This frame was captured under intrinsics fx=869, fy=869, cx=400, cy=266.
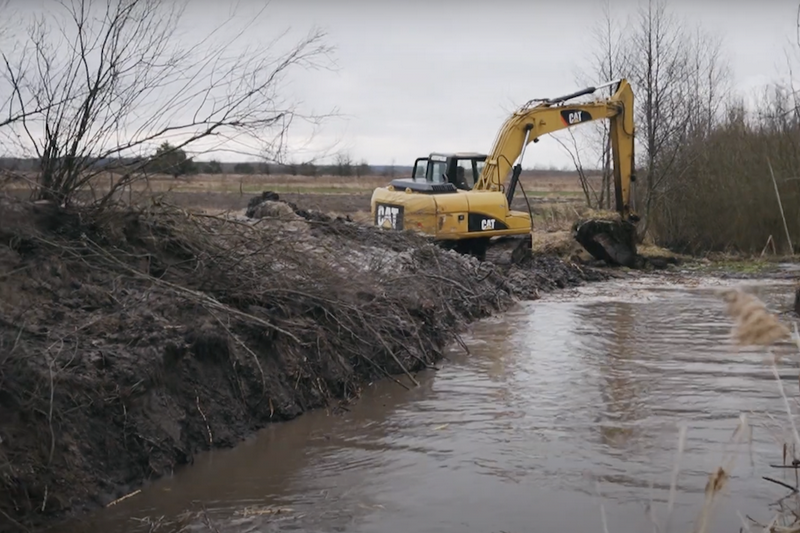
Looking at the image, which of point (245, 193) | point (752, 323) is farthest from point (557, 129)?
point (245, 193)

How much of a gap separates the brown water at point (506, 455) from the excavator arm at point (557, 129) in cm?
756

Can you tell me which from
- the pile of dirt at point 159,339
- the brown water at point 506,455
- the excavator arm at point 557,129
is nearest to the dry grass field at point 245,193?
the pile of dirt at point 159,339

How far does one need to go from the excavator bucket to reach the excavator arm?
1.80 ft

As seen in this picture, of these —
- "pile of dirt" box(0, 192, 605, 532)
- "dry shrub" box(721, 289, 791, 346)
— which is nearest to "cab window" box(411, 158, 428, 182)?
"pile of dirt" box(0, 192, 605, 532)

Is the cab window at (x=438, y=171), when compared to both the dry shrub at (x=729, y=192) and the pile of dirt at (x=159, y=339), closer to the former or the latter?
the pile of dirt at (x=159, y=339)

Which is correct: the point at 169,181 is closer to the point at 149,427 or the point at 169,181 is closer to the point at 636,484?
the point at 149,427

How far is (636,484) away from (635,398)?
245 cm

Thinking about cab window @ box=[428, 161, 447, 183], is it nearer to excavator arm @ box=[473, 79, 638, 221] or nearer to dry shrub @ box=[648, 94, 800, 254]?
excavator arm @ box=[473, 79, 638, 221]

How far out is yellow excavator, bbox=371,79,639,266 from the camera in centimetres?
1639

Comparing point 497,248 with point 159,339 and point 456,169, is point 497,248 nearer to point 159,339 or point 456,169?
point 456,169

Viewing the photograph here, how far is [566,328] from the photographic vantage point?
12.4 metres

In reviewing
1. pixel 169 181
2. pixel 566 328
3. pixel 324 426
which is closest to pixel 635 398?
pixel 324 426

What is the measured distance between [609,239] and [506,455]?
14.1 metres

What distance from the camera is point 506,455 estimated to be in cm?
666
